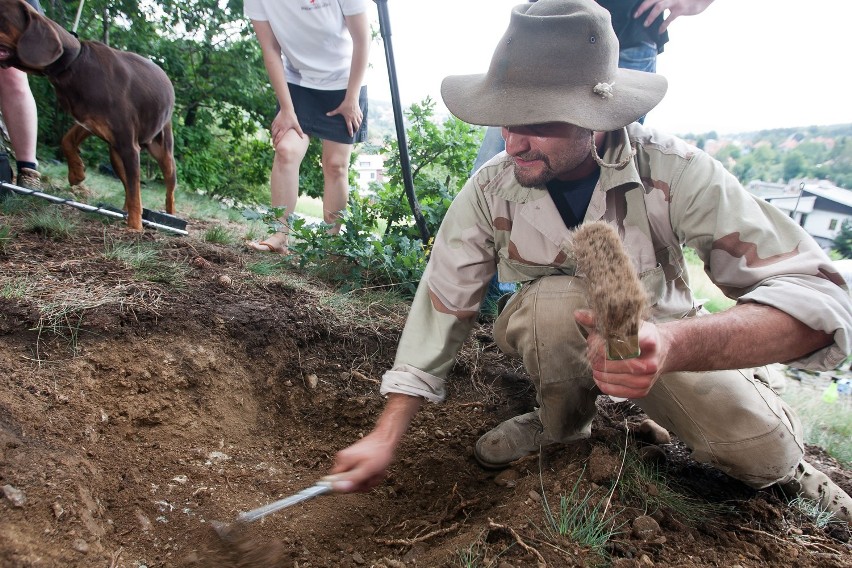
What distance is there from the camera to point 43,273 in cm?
247

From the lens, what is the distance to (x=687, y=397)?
5.91ft

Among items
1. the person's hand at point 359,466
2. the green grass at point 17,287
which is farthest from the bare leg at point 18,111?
the person's hand at point 359,466

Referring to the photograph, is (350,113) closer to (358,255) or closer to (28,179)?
(358,255)

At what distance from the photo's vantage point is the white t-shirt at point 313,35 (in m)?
3.58

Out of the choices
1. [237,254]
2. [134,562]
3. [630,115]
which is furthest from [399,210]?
[134,562]

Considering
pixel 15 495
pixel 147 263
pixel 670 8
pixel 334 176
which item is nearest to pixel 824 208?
pixel 670 8

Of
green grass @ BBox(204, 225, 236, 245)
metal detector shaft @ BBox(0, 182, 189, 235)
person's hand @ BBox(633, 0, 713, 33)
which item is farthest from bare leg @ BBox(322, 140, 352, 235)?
person's hand @ BBox(633, 0, 713, 33)

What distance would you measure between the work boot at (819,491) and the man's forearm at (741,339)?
2.46 ft

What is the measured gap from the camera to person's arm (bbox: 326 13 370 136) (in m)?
3.54

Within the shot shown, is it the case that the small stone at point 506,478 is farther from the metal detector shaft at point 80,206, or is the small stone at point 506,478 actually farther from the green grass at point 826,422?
the metal detector shaft at point 80,206

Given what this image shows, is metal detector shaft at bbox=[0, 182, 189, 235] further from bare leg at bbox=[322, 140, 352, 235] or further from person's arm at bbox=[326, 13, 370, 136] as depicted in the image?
person's arm at bbox=[326, 13, 370, 136]

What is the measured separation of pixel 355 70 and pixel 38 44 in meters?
1.69

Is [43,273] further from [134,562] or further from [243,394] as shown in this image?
[134,562]

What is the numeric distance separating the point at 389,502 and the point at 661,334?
1.23 meters
